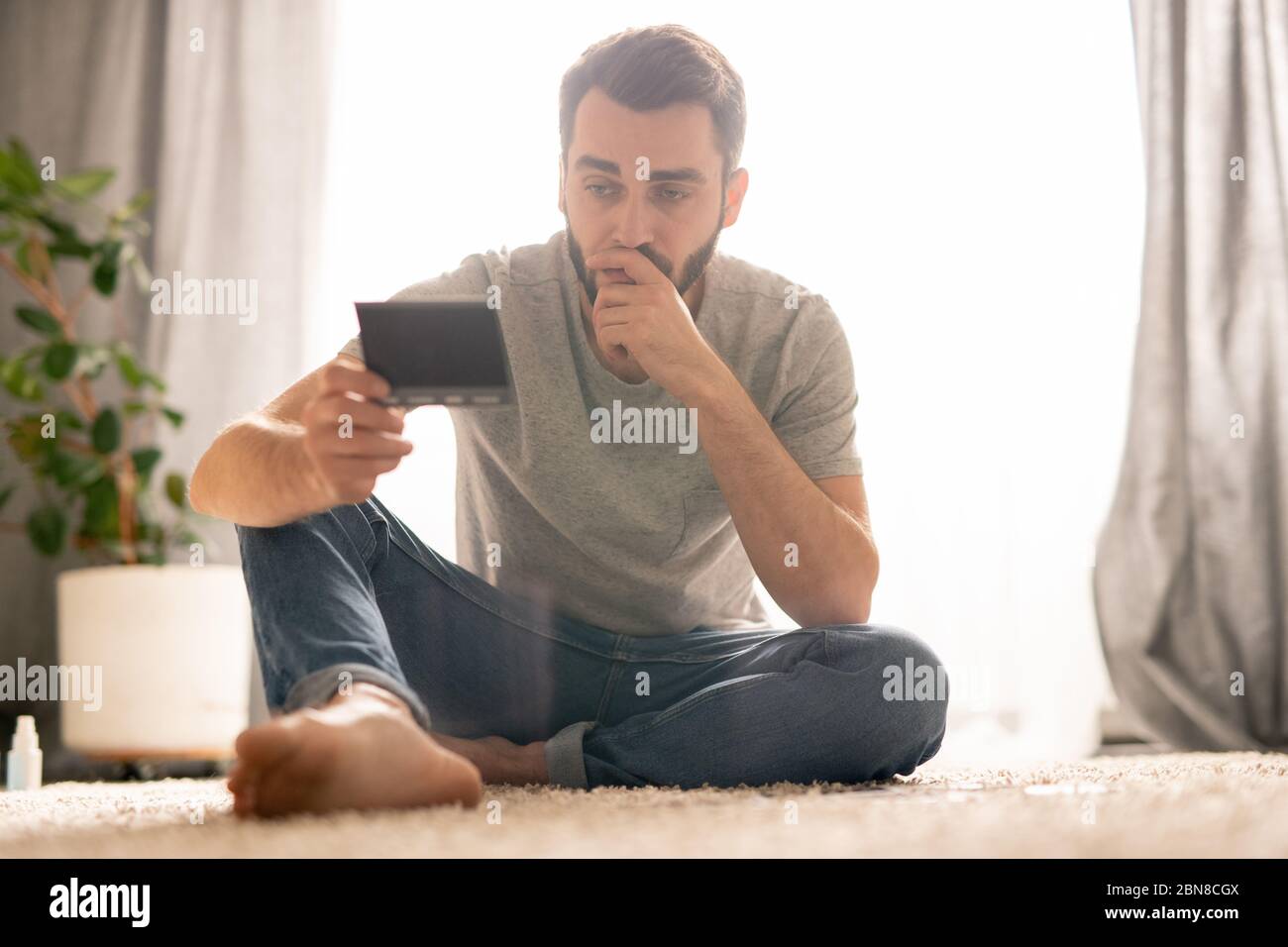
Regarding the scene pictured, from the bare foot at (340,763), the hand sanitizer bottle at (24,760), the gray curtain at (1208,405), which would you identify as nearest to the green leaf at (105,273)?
the hand sanitizer bottle at (24,760)

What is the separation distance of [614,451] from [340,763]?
0.62m

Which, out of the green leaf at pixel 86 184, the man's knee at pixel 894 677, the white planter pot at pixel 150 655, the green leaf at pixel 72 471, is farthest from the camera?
the green leaf at pixel 86 184

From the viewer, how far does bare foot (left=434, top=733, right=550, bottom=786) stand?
1.14m

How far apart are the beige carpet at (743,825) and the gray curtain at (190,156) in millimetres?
1474

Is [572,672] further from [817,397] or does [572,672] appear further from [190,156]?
[190,156]

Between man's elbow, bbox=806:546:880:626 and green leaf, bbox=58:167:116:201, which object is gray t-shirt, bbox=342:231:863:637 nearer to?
man's elbow, bbox=806:546:880:626

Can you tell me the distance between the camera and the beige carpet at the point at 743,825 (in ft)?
2.10

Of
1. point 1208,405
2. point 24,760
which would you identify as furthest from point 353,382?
point 1208,405

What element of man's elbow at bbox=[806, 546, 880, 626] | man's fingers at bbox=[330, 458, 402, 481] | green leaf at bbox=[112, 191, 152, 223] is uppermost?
green leaf at bbox=[112, 191, 152, 223]

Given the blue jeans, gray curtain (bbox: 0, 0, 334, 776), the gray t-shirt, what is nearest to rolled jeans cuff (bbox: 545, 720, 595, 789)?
the blue jeans

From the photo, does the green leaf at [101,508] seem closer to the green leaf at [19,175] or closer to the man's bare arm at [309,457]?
the green leaf at [19,175]

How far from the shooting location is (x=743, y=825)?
0.75 metres

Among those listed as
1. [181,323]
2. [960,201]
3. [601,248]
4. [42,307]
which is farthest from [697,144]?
[42,307]
